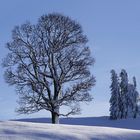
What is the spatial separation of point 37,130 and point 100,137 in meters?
1.87

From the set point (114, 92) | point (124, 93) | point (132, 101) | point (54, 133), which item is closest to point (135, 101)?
point (132, 101)

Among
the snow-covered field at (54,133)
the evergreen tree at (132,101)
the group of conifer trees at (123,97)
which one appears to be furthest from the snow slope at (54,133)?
the evergreen tree at (132,101)

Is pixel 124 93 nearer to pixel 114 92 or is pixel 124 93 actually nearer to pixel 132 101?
pixel 132 101

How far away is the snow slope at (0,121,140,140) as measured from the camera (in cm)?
1532

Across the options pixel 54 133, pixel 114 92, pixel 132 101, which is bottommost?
pixel 54 133

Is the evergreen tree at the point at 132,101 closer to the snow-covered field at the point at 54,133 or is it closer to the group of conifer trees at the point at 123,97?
the group of conifer trees at the point at 123,97

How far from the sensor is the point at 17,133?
1563cm

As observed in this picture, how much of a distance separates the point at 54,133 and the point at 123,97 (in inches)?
2285

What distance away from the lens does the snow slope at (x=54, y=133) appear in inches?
603

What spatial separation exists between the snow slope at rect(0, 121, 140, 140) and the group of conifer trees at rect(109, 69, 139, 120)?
170ft

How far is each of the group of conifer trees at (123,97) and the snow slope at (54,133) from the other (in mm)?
51907

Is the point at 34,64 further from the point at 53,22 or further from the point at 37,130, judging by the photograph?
the point at 37,130

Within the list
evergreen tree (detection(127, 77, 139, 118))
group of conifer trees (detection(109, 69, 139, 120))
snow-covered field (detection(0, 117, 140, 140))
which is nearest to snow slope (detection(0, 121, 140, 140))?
snow-covered field (detection(0, 117, 140, 140))

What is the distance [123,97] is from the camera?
7356 centimetres
